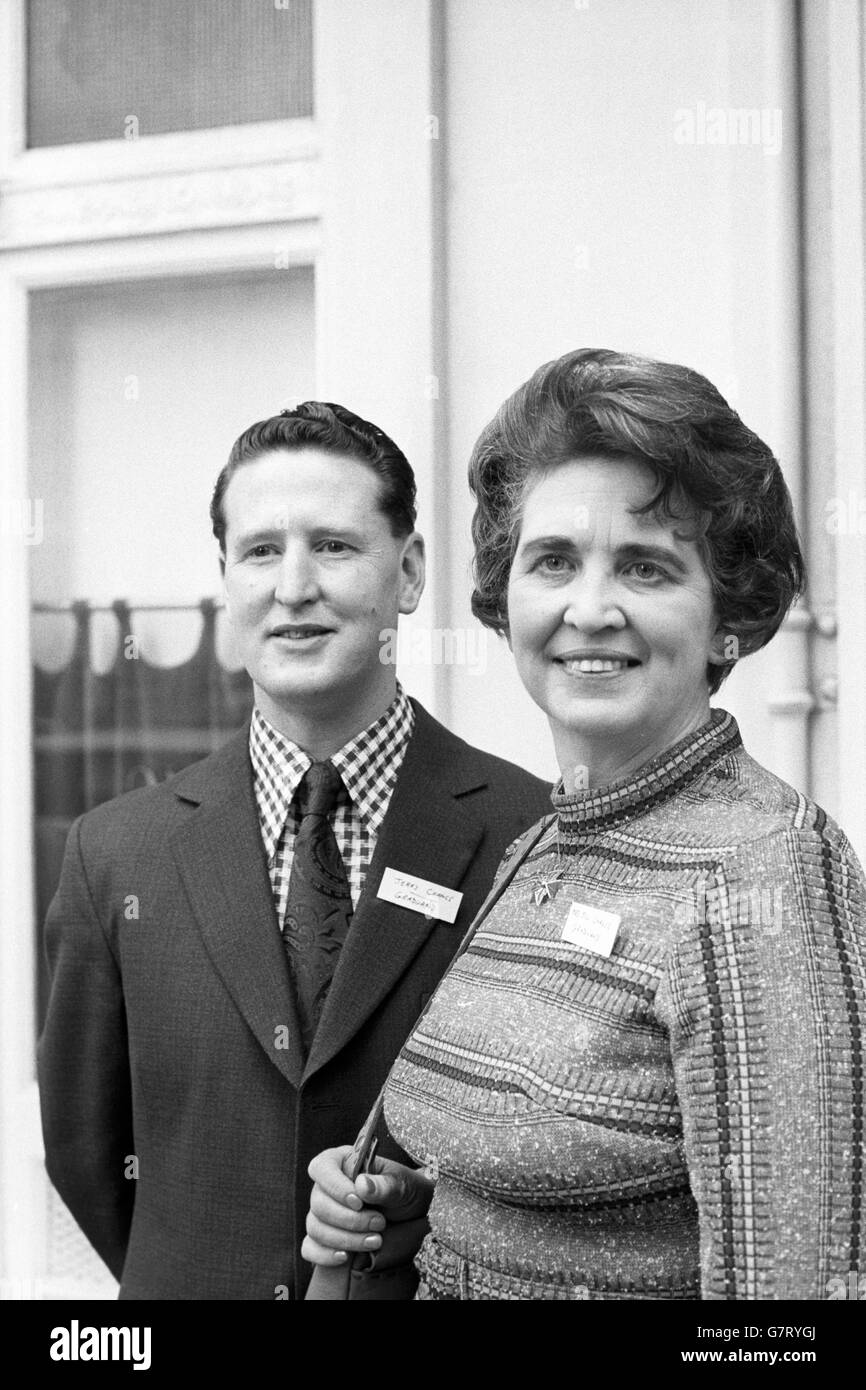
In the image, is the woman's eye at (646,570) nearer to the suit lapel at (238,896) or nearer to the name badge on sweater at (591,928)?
the name badge on sweater at (591,928)

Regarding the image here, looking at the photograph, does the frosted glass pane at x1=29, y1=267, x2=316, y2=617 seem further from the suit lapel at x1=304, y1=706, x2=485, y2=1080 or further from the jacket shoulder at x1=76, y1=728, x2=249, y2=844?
the suit lapel at x1=304, y1=706, x2=485, y2=1080

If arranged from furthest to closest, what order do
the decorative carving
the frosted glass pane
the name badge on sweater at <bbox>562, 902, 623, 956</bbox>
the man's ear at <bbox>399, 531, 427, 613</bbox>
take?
the frosted glass pane
the decorative carving
the man's ear at <bbox>399, 531, 427, 613</bbox>
the name badge on sweater at <bbox>562, 902, 623, 956</bbox>

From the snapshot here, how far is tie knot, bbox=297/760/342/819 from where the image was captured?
1.64m

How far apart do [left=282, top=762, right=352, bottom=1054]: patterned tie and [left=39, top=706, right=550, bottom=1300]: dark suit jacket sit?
3 centimetres

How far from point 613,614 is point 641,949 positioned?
0.28 metres

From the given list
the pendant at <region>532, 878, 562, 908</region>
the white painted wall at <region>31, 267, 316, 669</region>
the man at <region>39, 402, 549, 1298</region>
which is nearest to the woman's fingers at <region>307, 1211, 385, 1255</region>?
the man at <region>39, 402, 549, 1298</region>

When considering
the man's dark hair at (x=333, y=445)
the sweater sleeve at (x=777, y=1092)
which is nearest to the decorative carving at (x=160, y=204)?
the man's dark hair at (x=333, y=445)

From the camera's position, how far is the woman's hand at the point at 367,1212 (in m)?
1.31

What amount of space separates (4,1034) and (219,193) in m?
1.79

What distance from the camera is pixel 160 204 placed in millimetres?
2742

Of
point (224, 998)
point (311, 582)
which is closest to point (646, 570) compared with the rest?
point (311, 582)
